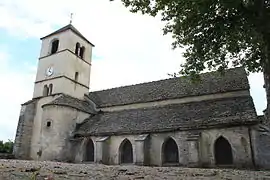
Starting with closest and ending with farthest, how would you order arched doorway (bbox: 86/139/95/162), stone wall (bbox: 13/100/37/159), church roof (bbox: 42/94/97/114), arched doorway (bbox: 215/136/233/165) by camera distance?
arched doorway (bbox: 215/136/233/165), arched doorway (bbox: 86/139/95/162), church roof (bbox: 42/94/97/114), stone wall (bbox: 13/100/37/159)

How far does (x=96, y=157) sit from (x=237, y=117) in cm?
1194

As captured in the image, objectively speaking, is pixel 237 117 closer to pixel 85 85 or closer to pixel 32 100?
pixel 85 85

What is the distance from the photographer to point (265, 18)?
10.7 meters

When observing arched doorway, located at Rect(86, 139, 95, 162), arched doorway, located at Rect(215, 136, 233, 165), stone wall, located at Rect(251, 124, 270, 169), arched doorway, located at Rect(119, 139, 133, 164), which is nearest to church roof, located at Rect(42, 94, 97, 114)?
arched doorway, located at Rect(86, 139, 95, 162)

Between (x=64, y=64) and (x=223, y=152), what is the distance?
19072 mm

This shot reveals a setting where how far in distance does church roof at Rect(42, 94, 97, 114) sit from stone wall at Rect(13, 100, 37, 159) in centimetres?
338

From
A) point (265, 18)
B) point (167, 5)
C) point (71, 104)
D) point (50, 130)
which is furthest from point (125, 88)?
point (265, 18)

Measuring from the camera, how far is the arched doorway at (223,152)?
17.3 meters

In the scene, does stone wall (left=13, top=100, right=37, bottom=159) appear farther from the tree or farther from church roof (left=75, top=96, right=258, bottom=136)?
the tree

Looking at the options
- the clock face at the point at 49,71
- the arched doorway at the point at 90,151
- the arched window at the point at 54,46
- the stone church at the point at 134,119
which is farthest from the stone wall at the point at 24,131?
the arched window at the point at 54,46

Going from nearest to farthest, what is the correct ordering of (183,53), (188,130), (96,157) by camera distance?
(183,53) → (188,130) → (96,157)

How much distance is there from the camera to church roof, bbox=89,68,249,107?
73.3 ft

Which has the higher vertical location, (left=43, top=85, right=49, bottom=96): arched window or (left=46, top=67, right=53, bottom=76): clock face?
(left=46, top=67, right=53, bottom=76): clock face

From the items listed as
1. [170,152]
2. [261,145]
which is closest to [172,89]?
[170,152]
